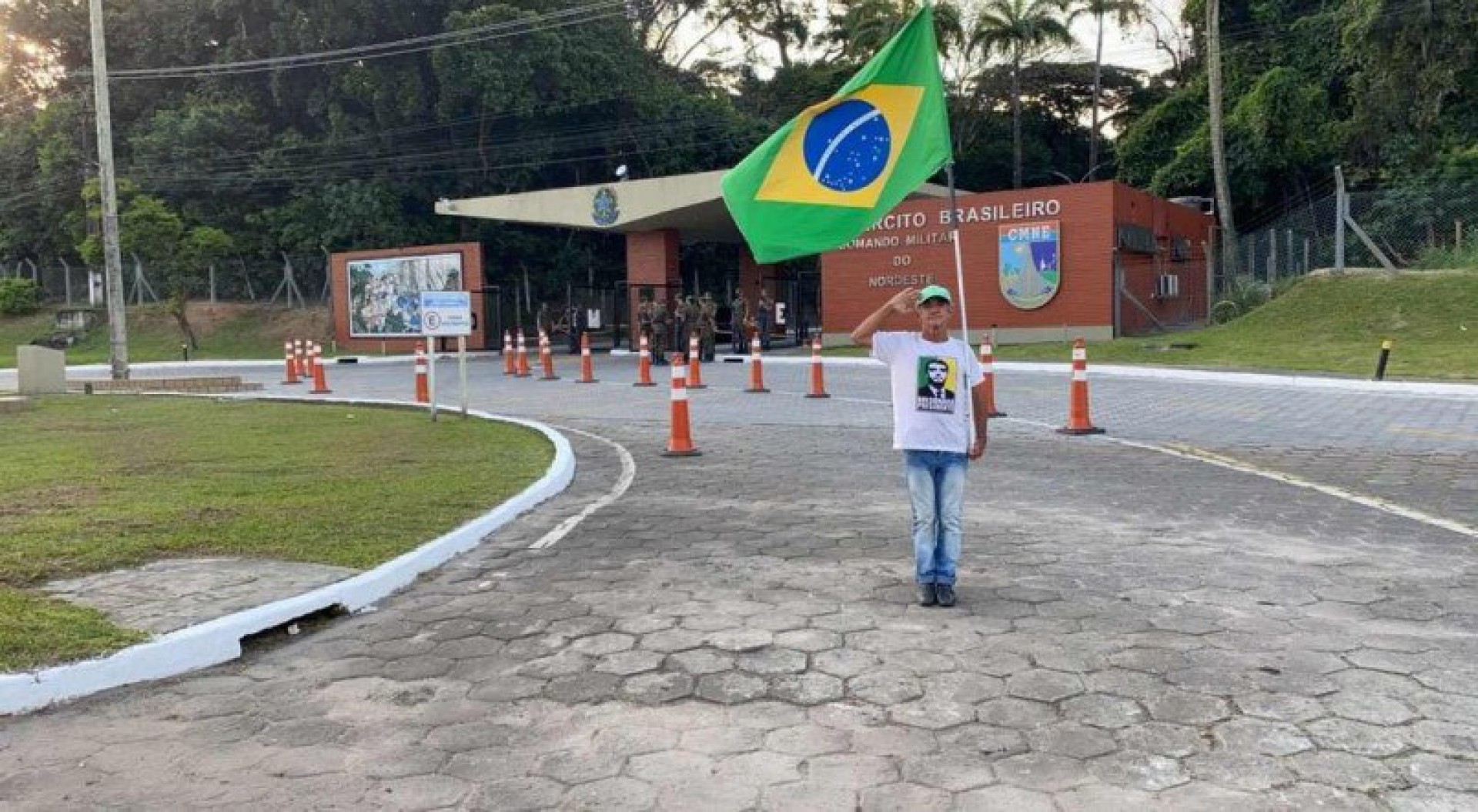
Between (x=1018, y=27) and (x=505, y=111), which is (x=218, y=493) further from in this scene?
(x=1018, y=27)

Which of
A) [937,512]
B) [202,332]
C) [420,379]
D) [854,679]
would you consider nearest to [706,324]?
[420,379]

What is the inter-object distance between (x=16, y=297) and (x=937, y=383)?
179 ft

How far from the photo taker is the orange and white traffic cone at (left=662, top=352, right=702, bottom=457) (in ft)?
36.1

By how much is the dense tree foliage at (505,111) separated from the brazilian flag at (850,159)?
31914 mm

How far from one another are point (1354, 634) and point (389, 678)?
419 centimetres

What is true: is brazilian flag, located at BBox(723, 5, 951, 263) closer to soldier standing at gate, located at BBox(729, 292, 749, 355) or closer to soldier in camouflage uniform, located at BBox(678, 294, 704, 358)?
soldier in camouflage uniform, located at BBox(678, 294, 704, 358)

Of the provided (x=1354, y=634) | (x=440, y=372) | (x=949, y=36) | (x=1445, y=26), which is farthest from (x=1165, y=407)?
(x=949, y=36)

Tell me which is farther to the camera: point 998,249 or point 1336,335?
point 998,249

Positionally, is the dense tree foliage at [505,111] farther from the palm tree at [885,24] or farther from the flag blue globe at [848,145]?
the flag blue globe at [848,145]

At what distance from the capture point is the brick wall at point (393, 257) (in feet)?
120

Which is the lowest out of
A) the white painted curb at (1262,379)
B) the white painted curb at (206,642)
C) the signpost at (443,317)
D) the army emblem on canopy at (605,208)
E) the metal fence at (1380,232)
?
the white painted curb at (206,642)

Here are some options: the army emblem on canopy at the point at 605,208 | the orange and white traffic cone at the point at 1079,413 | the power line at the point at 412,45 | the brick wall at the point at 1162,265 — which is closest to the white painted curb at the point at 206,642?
the orange and white traffic cone at the point at 1079,413

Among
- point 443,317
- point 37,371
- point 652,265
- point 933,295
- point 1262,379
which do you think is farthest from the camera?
point 652,265

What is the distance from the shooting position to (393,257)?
37.8 metres
